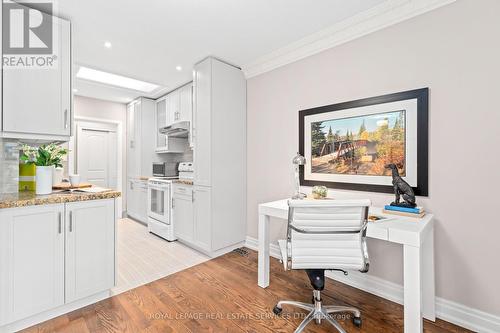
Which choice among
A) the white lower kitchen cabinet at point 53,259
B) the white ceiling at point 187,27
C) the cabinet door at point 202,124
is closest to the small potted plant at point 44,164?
the white lower kitchen cabinet at point 53,259

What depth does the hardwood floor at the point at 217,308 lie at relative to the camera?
170 cm

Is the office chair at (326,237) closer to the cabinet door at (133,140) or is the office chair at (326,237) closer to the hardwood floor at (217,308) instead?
the hardwood floor at (217,308)

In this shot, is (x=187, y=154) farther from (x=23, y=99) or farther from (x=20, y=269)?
(x=20, y=269)

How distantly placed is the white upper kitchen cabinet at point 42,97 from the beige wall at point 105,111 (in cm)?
295

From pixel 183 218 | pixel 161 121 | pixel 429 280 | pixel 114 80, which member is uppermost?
pixel 114 80

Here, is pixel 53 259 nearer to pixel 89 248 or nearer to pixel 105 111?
pixel 89 248

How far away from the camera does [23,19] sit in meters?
1.91

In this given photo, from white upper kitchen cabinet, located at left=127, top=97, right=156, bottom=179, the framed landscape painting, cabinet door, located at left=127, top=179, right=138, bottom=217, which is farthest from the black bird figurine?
cabinet door, located at left=127, top=179, right=138, bottom=217

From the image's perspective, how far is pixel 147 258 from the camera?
292 centimetres

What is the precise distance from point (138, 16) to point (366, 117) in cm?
237

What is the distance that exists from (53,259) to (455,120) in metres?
3.27

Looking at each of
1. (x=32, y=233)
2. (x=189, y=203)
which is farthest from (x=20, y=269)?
(x=189, y=203)

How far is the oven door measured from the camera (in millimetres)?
3607

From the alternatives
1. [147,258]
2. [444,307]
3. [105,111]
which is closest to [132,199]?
[105,111]
